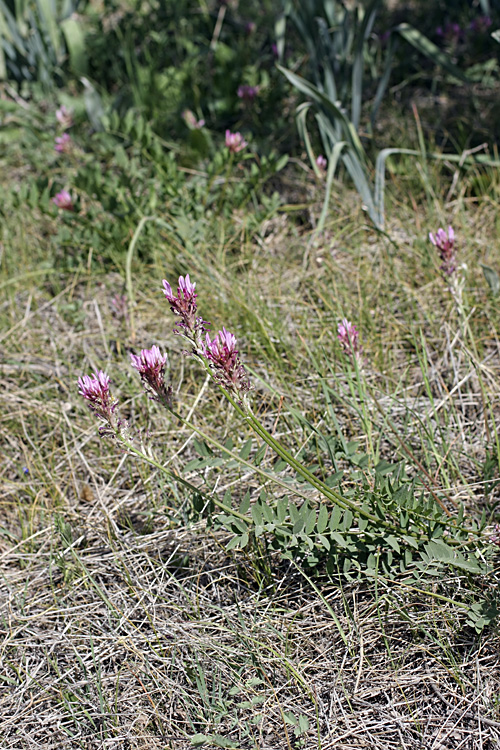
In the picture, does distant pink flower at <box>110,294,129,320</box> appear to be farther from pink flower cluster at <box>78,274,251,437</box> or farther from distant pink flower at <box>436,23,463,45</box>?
distant pink flower at <box>436,23,463,45</box>

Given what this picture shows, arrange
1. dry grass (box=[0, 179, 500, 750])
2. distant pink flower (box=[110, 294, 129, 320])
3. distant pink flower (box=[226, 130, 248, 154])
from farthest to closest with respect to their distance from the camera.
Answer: distant pink flower (box=[226, 130, 248, 154]) < distant pink flower (box=[110, 294, 129, 320]) < dry grass (box=[0, 179, 500, 750])

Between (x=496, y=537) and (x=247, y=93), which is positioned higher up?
(x=247, y=93)

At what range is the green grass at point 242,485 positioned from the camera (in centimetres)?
134

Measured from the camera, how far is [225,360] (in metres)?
1.19

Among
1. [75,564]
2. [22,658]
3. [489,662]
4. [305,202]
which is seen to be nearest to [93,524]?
[75,564]

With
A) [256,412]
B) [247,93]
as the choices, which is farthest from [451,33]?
[256,412]

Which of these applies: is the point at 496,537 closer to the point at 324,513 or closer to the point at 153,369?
the point at 324,513

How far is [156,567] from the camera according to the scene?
64.9 inches

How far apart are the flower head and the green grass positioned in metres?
0.41

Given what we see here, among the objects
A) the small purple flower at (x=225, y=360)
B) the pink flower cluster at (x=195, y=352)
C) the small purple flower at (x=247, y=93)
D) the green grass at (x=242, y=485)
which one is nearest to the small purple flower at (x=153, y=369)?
the pink flower cluster at (x=195, y=352)

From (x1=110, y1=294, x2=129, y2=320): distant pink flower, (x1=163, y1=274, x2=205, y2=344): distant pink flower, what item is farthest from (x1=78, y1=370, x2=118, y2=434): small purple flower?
(x1=110, y1=294, x2=129, y2=320): distant pink flower

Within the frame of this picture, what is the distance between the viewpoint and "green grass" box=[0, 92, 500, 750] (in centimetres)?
134

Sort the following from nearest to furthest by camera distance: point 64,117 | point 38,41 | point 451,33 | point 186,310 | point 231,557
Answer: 1. point 186,310
2. point 231,557
3. point 64,117
4. point 451,33
5. point 38,41

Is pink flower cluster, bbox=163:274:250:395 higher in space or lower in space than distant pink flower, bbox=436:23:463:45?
higher
